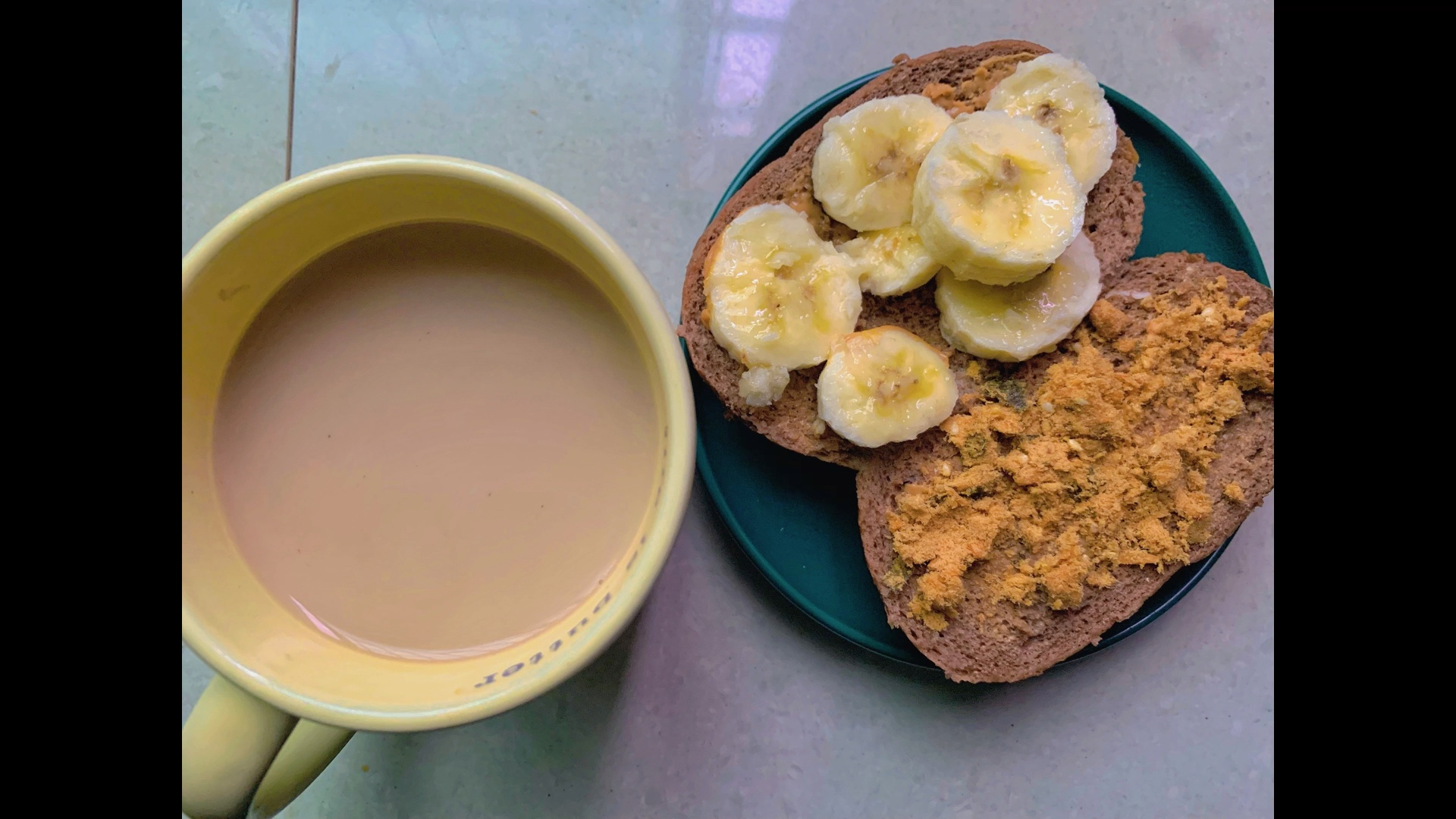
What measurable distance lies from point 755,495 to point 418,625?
402mm

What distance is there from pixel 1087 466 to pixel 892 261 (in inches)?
12.4

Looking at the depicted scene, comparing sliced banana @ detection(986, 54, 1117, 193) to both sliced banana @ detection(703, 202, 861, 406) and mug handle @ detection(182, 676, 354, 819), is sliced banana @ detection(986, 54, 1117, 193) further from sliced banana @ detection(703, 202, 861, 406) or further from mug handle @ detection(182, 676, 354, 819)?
mug handle @ detection(182, 676, 354, 819)

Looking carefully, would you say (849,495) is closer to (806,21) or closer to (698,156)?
(698,156)

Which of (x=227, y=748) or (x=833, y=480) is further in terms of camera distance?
(x=833, y=480)

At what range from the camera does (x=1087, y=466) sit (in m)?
0.94

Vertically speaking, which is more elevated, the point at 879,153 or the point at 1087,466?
the point at 879,153

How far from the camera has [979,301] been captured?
0.94 metres

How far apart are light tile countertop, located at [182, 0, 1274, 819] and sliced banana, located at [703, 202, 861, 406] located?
→ 179 millimetres

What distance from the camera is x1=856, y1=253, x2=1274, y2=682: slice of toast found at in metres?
0.96

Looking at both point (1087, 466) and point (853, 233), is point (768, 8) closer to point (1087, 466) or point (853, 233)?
point (853, 233)

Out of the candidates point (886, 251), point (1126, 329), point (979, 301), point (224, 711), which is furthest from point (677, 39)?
point (224, 711)

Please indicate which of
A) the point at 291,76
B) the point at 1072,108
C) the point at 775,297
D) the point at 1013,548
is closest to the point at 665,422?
the point at 775,297

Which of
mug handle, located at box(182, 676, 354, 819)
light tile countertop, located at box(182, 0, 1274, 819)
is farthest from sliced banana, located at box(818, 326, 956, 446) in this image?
mug handle, located at box(182, 676, 354, 819)

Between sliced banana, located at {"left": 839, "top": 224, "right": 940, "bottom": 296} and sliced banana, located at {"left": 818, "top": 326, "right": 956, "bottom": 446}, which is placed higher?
sliced banana, located at {"left": 839, "top": 224, "right": 940, "bottom": 296}
